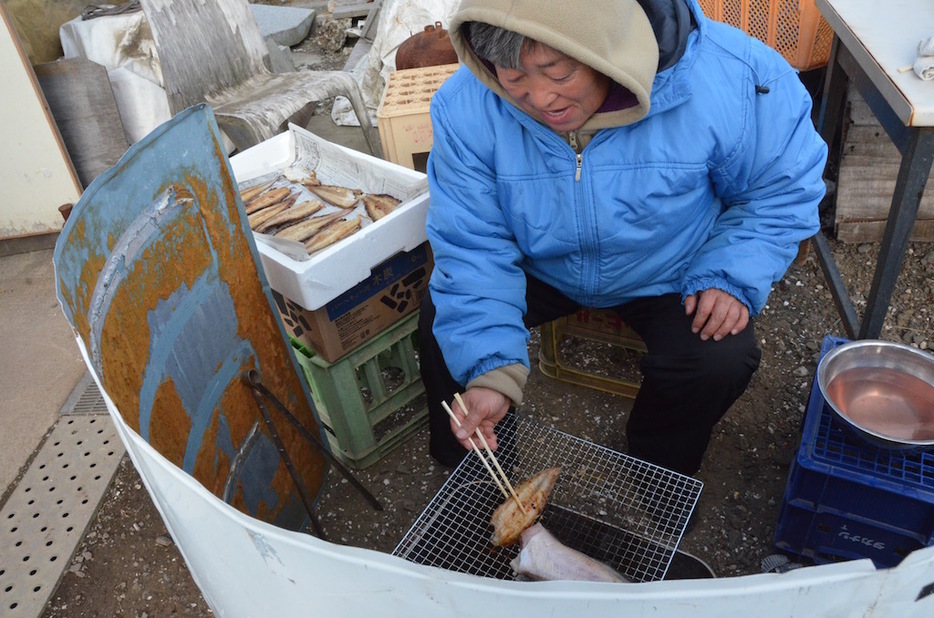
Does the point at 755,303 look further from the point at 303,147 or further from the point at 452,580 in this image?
the point at 303,147

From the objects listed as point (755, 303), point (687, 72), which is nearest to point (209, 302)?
point (687, 72)

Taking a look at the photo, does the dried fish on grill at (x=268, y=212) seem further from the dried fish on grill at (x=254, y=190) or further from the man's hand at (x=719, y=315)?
the man's hand at (x=719, y=315)

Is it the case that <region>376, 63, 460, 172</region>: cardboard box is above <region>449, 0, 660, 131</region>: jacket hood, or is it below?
below

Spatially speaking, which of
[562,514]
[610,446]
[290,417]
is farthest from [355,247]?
[610,446]

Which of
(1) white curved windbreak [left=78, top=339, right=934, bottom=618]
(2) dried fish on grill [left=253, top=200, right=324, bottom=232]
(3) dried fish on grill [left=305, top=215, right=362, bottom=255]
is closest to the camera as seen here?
(1) white curved windbreak [left=78, top=339, right=934, bottom=618]

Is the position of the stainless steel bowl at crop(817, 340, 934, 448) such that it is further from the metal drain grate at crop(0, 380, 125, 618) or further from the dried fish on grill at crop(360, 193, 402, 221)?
the metal drain grate at crop(0, 380, 125, 618)

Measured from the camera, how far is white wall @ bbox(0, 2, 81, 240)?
13.0 ft

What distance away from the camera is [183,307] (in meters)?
1.83

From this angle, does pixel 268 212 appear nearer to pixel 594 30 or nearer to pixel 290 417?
pixel 290 417

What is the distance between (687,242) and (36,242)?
13.8 ft

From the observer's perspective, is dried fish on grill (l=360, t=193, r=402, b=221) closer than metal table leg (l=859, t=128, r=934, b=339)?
No

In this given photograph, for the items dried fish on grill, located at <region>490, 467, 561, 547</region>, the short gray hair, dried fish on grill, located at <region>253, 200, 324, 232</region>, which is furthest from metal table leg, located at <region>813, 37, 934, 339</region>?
dried fish on grill, located at <region>253, 200, 324, 232</region>

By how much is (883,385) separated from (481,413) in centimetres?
139

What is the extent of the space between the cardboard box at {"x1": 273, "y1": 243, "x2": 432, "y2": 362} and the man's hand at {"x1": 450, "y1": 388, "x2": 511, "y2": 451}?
0.64 meters
